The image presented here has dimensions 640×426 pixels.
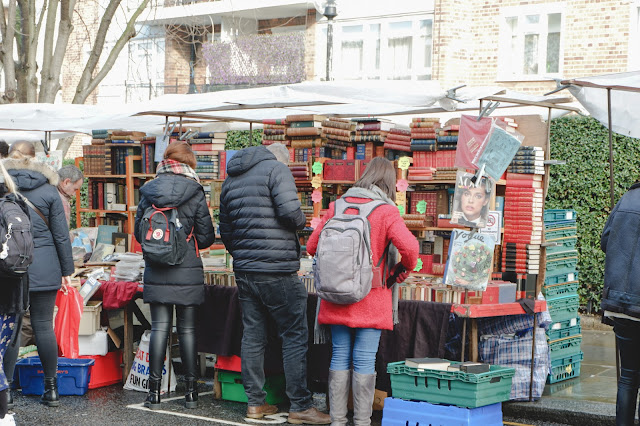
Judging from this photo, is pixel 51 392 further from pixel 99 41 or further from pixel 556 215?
pixel 99 41

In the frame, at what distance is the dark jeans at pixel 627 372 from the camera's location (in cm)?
569

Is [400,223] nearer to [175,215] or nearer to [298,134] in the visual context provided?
[175,215]

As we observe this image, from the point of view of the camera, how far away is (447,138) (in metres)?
7.71

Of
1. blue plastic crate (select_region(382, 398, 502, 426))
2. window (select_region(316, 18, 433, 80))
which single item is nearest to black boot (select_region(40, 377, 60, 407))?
blue plastic crate (select_region(382, 398, 502, 426))

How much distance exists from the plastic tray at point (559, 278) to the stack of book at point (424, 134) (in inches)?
56.5

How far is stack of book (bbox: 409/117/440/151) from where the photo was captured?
7746 millimetres

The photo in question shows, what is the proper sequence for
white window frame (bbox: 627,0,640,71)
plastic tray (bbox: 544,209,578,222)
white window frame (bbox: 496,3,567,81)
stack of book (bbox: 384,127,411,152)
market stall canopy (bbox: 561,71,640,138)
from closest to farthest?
1. market stall canopy (bbox: 561,71,640,138)
2. plastic tray (bbox: 544,209,578,222)
3. stack of book (bbox: 384,127,411,152)
4. white window frame (bbox: 627,0,640,71)
5. white window frame (bbox: 496,3,567,81)

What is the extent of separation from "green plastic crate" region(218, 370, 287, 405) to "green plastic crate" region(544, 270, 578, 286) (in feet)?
7.68

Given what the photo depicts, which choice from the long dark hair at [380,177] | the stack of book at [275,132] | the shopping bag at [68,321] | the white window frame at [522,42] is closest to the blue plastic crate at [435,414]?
the long dark hair at [380,177]

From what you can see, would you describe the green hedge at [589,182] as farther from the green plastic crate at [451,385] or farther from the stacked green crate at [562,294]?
the green plastic crate at [451,385]

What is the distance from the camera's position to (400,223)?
6.11 meters

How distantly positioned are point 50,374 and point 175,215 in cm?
159

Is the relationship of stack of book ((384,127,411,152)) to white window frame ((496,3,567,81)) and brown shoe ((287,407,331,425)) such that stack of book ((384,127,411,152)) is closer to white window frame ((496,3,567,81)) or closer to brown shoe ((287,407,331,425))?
brown shoe ((287,407,331,425))

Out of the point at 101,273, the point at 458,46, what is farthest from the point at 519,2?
the point at 101,273
